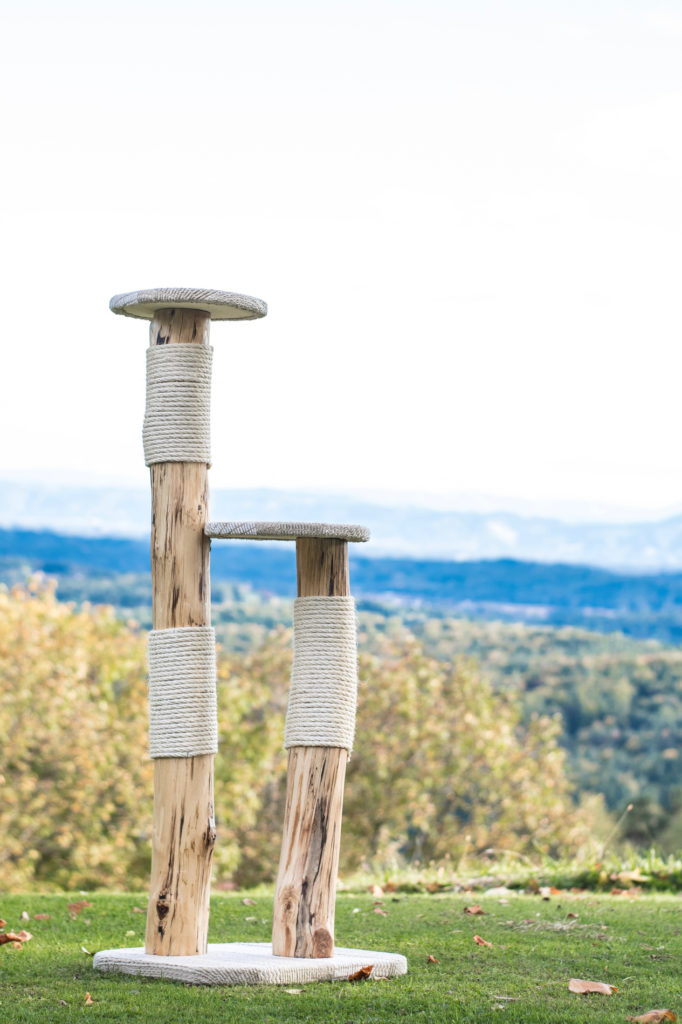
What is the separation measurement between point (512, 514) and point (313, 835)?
108 feet

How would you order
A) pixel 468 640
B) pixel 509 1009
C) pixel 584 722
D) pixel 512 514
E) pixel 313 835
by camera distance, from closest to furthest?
pixel 509 1009 → pixel 313 835 → pixel 584 722 → pixel 468 640 → pixel 512 514

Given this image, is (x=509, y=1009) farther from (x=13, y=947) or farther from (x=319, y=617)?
(x=13, y=947)

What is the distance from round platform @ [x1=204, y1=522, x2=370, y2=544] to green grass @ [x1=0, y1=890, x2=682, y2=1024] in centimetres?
158

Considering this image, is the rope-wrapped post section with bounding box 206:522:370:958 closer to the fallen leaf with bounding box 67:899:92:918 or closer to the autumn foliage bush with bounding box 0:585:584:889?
the fallen leaf with bounding box 67:899:92:918

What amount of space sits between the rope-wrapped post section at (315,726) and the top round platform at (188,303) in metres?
0.86

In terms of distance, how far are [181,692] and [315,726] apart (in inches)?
20.7

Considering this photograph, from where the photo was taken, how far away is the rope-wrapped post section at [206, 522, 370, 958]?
440 centimetres

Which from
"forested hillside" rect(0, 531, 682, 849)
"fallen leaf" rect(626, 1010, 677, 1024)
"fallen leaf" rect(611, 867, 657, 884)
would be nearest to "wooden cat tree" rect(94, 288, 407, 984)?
"fallen leaf" rect(626, 1010, 677, 1024)

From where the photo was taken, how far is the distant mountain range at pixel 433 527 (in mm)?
30844

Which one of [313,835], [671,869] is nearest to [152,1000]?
[313,835]

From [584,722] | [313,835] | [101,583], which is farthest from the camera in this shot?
[101,583]

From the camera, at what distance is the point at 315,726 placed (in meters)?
4.50

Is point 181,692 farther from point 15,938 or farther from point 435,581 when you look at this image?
point 435,581

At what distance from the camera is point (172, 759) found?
4453 mm
